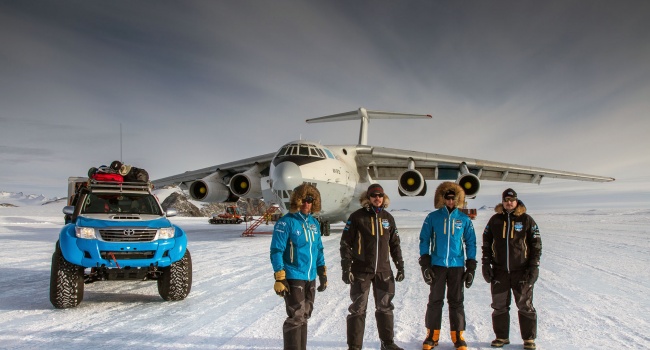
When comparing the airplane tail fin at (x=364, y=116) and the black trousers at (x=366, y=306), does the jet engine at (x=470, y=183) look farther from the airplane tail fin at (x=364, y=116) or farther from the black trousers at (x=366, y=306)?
the black trousers at (x=366, y=306)

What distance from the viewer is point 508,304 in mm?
4047

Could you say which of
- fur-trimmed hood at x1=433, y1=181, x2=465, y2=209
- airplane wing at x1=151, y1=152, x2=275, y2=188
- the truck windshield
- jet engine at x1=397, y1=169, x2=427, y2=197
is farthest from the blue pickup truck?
airplane wing at x1=151, y1=152, x2=275, y2=188

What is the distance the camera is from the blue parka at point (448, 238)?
3.92 meters

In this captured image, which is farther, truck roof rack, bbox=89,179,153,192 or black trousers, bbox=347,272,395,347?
truck roof rack, bbox=89,179,153,192

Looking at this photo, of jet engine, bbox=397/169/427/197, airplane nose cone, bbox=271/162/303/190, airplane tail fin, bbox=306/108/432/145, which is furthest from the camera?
airplane tail fin, bbox=306/108/432/145

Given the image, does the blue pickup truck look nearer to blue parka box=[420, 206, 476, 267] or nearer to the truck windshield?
the truck windshield

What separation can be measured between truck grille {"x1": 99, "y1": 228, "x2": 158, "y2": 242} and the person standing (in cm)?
392

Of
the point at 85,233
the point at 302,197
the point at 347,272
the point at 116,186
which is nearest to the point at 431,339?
the point at 347,272

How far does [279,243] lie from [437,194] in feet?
5.42

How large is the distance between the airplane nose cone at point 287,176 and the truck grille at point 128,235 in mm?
6534

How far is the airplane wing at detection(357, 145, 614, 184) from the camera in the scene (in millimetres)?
16859

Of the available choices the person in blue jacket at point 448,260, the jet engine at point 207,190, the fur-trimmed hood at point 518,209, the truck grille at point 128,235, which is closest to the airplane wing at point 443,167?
the jet engine at point 207,190

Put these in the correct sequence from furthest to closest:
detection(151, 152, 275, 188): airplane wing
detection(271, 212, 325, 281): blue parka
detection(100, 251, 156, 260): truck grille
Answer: detection(151, 152, 275, 188): airplane wing → detection(100, 251, 156, 260): truck grille → detection(271, 212, 325, 281): blue parka

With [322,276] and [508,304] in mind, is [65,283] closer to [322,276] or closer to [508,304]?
[322,276]
